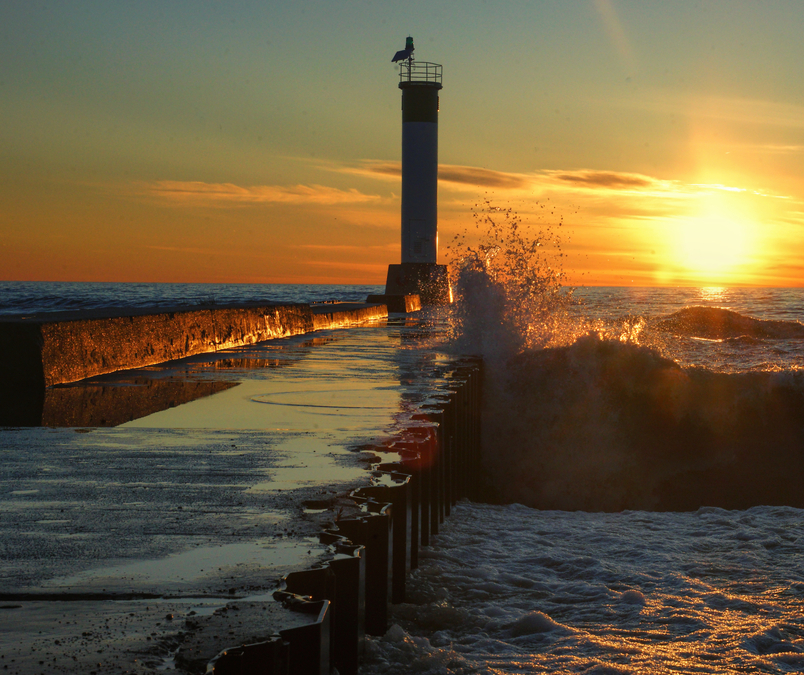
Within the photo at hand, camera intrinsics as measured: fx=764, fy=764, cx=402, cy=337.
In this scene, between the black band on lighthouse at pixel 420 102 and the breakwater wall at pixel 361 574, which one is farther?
the black band on lighthouse at pixel 420 102

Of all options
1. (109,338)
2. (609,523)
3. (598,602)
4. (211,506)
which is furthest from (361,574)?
(109,338)

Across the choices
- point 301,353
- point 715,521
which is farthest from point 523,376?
point 715,521

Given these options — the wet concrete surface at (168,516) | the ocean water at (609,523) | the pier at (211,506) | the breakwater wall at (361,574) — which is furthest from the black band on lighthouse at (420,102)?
the breakwater wall at (361,574)

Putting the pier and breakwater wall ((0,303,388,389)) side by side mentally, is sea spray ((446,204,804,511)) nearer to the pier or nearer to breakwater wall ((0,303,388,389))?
the pier

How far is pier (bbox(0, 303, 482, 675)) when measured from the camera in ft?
5.32

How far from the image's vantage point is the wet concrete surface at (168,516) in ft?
5.25

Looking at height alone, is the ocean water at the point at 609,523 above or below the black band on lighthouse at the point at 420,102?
below

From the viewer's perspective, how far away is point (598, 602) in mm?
3494

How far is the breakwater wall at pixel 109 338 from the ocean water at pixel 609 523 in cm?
306

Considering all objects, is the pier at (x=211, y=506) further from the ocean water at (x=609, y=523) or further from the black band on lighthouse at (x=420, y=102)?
the black band on lighthouse at (x=420, y=102)

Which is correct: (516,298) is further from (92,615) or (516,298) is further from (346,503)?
(92,615)

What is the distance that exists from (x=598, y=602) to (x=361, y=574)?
5.81ft

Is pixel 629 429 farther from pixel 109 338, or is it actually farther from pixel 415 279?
pixel 415 279

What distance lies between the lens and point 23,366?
227 inches
